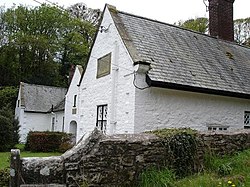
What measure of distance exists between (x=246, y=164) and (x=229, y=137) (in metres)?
0.98

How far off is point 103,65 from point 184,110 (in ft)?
15.7

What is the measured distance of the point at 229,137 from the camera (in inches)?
286

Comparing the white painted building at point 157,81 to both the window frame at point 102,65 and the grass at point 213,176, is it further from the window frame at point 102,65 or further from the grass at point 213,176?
the grass at point 213,176

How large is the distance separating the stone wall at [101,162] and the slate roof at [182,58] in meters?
5.92

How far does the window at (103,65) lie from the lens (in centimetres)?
1483

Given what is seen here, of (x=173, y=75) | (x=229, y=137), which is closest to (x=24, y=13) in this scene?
(x=173, y=75)

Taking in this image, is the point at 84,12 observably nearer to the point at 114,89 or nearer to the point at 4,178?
the point at 114,89

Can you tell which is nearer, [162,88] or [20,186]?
[20,186]

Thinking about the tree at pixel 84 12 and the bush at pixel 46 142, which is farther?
the tree at pixel 84 12

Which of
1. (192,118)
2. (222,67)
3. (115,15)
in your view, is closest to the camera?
(192,118)

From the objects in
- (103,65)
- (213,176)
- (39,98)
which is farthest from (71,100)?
(213,176)

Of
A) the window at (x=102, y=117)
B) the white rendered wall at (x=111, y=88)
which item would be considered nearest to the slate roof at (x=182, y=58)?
the white rendered wall at (x=111, y=88)

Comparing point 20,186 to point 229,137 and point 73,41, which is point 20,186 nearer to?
point 229,137

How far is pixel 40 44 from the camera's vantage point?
46812 mm
